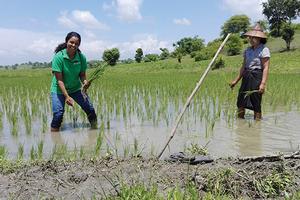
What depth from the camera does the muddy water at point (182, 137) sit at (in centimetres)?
469

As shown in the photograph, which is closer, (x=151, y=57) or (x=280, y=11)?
(x=151, y=57)

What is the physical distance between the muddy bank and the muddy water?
1.18 metres

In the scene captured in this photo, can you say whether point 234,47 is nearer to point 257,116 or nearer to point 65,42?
point 257,116

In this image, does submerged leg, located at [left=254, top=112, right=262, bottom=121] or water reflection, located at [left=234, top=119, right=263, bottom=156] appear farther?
submerged leg, located at [left=254, top=112, right=262, bottom=121]

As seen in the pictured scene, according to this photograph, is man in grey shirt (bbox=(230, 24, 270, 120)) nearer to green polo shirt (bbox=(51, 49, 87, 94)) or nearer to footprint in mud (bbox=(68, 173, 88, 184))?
green polo shirt (bbox=(51, 49, 87, 94))

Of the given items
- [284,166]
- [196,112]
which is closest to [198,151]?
[284,166]

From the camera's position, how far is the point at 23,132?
5.80 metres

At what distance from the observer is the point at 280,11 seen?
47.8 m

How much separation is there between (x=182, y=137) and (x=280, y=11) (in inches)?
1807

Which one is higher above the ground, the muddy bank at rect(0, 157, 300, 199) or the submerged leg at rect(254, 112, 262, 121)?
the muddy bank at rect(0, 157, 300, 199)

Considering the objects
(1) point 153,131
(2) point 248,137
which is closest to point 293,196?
(2) point 248,137

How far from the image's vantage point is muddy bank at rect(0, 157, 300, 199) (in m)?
2.80

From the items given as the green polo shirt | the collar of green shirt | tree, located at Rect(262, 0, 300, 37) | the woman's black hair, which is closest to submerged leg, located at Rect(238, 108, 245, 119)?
the green polo shirt

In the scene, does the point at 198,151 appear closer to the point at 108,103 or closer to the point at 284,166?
the point at 284,166
